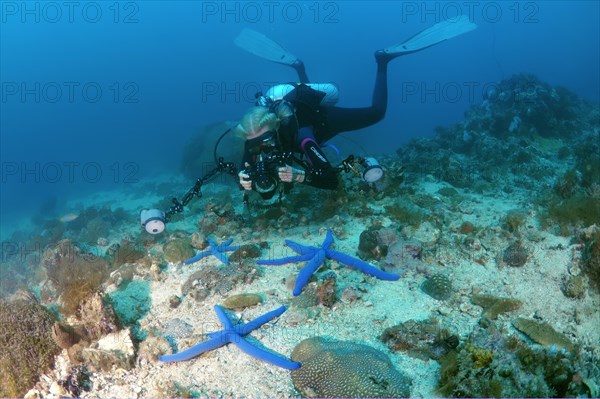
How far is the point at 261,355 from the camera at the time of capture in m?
4.25

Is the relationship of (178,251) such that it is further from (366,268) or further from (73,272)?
(366,268)

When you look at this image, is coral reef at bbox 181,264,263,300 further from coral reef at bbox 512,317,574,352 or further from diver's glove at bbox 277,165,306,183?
coral reef at bbox 512,317,574,352

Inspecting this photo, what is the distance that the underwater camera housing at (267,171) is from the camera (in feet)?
21.5

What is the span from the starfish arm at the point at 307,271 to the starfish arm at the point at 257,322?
51 centimetres

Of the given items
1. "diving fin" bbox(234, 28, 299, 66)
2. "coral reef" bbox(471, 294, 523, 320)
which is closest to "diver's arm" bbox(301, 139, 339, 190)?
"coral reef" bbox(471, 294, 523, 320)

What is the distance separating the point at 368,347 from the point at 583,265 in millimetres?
3986

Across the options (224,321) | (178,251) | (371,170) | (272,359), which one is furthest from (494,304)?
(178,251)

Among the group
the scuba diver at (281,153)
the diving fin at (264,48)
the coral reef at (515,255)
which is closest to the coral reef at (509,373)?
the coral reef at (515,255)

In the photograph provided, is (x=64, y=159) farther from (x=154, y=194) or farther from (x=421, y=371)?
(x=421, y=371)

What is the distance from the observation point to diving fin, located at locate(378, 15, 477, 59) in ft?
38.2

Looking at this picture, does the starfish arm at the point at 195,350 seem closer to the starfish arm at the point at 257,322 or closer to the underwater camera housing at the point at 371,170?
the starfish arm at the point at 257,322

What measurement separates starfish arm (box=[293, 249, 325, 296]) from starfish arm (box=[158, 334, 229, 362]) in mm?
1455

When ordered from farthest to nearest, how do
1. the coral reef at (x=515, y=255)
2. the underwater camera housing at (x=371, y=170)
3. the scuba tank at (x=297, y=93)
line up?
the scuba tank at (x=297, y=93) < the underwater camera housing at (x=371, y=170) < the coral reef at (x=515, y=255)

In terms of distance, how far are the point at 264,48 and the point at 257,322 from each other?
1054cm
